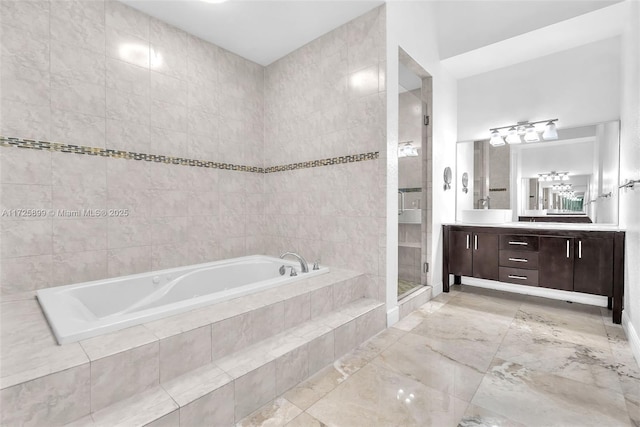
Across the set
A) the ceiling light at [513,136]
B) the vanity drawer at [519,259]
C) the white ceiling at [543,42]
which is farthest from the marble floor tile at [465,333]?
the white ceiling at [543,42]

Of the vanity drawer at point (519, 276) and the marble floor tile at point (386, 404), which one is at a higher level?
the vanity drawer at point (519, 276)

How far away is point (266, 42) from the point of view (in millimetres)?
2965

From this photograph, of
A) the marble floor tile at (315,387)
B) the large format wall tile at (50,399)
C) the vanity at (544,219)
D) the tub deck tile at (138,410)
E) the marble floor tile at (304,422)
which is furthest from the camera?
the vanity at (544,219)

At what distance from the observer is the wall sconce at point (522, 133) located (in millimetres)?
3105

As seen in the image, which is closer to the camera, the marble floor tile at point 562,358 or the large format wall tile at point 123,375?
the large format wall tile at point 123,375

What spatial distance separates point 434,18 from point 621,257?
2863 mm

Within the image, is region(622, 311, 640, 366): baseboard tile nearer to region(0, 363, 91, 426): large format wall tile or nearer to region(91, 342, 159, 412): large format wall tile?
region(91, 342, 159, 412): large format wall tile

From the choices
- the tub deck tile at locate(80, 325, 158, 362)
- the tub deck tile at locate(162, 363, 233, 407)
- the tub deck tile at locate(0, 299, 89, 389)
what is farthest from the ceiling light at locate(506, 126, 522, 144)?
the tub deck tile at locate(0, 299, 89, 389)

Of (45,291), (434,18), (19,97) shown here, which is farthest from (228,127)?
(434,18)

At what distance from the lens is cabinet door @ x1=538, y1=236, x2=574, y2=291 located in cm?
262

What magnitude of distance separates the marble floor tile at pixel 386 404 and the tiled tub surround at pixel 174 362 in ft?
→ 0.83

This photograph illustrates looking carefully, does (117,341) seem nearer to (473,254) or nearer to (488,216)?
(473,254)

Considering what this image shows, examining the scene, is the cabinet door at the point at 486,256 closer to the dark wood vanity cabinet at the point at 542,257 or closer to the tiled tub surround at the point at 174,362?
the dark wood vanity cabinet at the point at 542,257

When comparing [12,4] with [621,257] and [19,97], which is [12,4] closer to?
[19,97]
